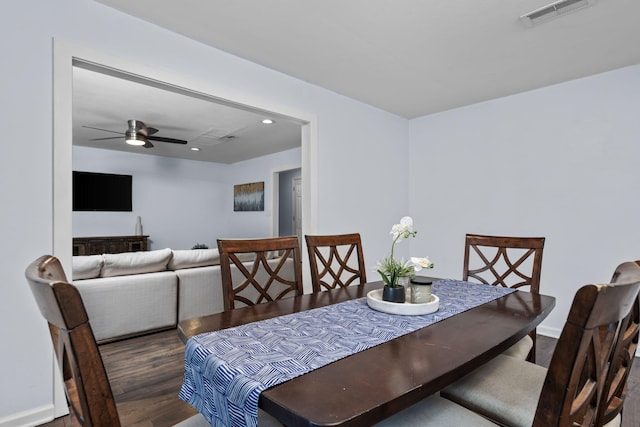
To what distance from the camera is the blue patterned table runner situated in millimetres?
832

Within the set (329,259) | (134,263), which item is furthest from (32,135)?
(329,259)

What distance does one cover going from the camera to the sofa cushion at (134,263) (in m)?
2.98

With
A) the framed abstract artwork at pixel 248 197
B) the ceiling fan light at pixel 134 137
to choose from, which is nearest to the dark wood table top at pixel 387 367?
the ceiling fan light at pixel 134 137

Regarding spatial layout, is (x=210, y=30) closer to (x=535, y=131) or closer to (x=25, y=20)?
(x=25, y=20)

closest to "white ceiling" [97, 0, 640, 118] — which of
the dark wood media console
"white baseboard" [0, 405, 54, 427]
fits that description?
"white baseboard" [0, 405, 54, 427]

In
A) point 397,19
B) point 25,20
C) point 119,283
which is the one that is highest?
point 397,19

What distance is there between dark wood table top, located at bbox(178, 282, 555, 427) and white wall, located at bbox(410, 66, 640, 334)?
2.14m

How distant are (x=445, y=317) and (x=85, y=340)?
48.2 inches

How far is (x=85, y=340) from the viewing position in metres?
→ 0.57

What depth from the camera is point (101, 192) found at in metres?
6.02

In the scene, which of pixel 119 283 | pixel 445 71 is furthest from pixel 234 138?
pixel 445 71

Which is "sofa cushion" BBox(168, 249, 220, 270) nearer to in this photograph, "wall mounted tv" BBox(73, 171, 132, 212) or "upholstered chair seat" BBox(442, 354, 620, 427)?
"upholstered chair seat" BBox(442, 354, 620, 427)

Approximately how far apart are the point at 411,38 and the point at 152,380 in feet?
10.1

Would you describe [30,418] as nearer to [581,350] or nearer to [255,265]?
[255,265]
